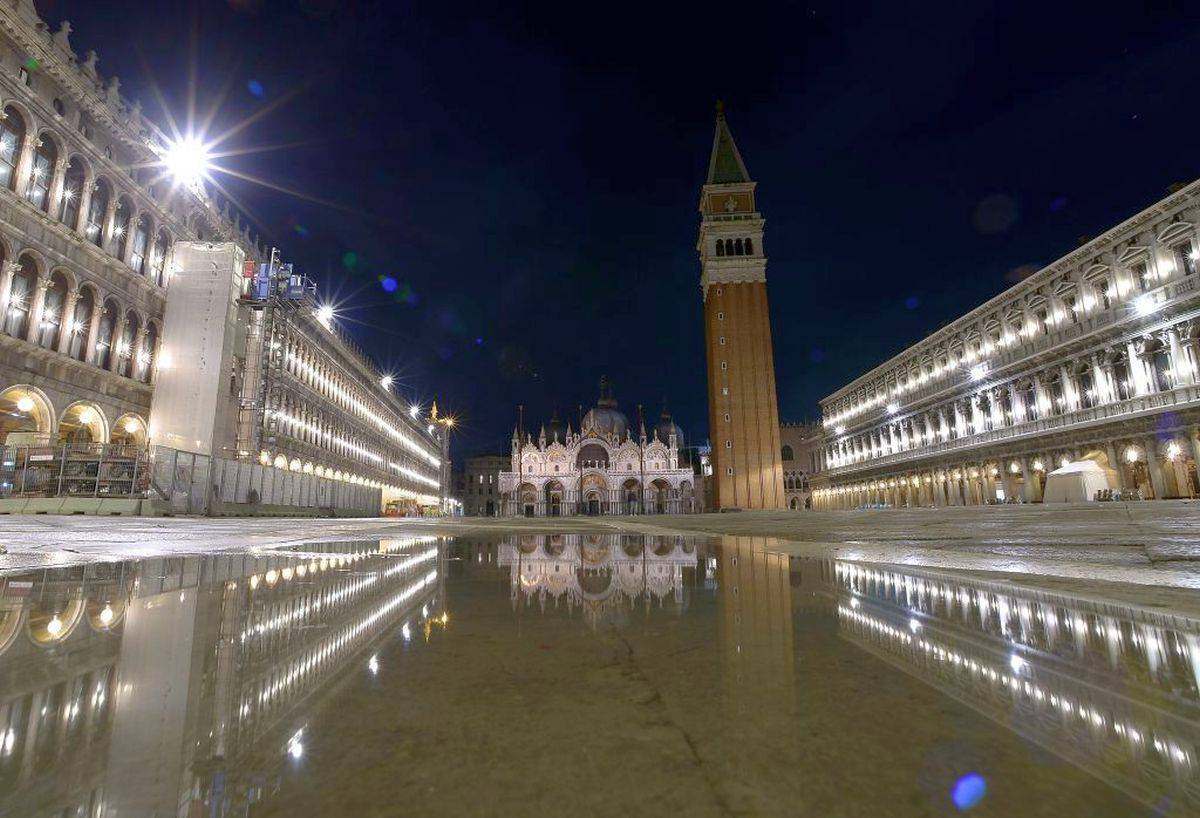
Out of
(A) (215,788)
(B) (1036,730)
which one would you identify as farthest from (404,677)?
(B) (1036,730)

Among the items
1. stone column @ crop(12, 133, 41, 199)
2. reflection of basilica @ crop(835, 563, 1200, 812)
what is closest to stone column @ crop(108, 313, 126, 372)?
stone column @ crop(12, 133, 41, 199)

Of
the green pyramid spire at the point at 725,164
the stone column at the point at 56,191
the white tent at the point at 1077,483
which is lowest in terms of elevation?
the white tent at the point at 1077,483

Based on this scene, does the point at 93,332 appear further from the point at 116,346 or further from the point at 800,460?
the point at 800,460

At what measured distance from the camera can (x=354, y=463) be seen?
48.3 m

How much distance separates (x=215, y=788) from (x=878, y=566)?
4.58 metres

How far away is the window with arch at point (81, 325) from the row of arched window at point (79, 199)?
7.12ft

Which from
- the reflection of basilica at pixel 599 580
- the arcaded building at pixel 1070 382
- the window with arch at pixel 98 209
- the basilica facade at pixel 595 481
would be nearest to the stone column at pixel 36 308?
the window with arch at pixel 98 209

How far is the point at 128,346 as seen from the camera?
2403 cm

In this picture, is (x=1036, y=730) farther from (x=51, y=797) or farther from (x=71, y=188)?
(x=71, y=188)

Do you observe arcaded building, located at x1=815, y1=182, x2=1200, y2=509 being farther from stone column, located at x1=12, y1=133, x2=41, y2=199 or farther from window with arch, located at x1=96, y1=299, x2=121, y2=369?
stone column, located at x1=12, y1=133, x2=41, y2=199

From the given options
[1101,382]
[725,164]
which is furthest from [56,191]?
[725,164]

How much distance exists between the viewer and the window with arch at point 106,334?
22.5m

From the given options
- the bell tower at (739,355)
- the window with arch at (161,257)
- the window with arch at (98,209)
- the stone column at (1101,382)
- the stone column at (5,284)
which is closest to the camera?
the stone column at (5,284)

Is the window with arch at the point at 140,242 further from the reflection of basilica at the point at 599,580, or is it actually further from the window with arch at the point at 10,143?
the reflection of basilica at the point at 599,580
